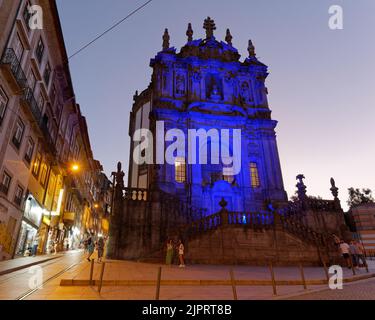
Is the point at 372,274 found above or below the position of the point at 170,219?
below

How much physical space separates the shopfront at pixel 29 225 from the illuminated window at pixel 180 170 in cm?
1218

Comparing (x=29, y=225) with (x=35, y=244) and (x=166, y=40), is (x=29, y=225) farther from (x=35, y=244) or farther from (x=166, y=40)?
(x=166, y=40)

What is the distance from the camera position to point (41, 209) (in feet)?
71.4

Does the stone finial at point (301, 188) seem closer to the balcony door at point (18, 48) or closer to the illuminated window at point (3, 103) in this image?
the illuminated window at point (3, 103)

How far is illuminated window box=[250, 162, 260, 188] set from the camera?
26.5 metres

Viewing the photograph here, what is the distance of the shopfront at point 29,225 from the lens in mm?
18000

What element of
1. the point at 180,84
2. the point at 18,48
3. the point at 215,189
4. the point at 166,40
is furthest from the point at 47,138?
the point at 166,40

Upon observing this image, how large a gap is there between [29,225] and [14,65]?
1138 centimetres

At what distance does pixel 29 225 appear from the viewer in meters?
19.1

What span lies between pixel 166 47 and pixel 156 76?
5097 millimetres

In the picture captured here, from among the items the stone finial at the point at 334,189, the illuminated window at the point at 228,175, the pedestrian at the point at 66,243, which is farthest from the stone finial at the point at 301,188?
the pedestrian at the point at 66,243
